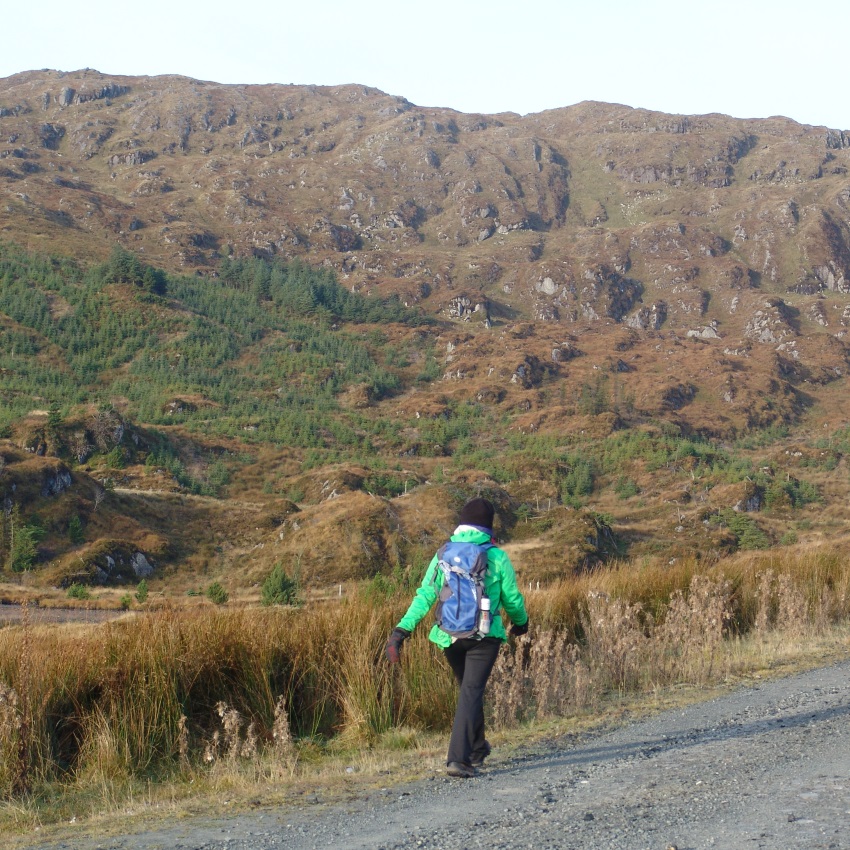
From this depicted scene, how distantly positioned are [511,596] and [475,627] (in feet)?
1.01

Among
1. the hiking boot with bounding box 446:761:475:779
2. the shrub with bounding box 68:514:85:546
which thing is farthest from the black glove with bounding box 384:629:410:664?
the shrub with bounding box 68:514:85:546

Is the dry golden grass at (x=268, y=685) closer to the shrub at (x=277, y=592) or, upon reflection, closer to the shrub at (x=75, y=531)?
the shrub at (x=277, y=592)

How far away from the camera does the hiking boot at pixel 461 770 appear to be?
539 centimetres

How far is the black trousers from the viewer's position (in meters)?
5.36

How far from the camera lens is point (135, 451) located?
218 ft

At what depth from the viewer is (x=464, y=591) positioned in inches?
207

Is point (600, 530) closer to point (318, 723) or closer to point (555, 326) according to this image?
point (318, 723)

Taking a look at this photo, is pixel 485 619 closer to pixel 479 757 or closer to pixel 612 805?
pixel 479 757

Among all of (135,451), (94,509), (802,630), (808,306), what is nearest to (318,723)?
(802,630)

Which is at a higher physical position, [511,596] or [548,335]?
[548,335]

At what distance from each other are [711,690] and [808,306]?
174618 millimetres

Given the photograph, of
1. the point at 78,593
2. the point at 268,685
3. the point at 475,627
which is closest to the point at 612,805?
the point at 475,627

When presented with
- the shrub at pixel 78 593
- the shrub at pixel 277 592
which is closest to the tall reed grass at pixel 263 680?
the shrub at pixel 277 592

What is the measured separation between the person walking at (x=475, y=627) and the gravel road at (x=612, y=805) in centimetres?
23
